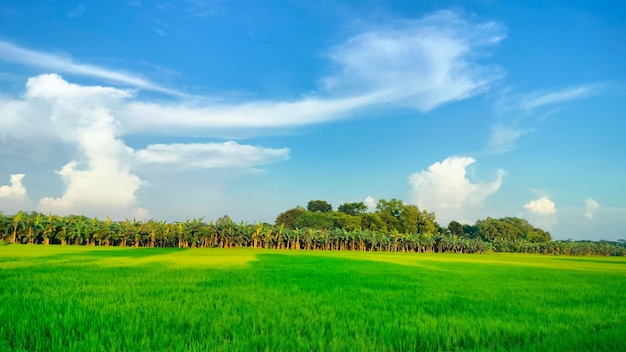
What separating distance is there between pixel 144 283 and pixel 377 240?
60.8 meters

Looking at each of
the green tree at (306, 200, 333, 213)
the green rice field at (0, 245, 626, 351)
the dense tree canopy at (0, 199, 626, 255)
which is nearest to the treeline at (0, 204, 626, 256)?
the dense tree canopy at (0, 199, 626, 255)

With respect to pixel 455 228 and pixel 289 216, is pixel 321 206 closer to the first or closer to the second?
pixel 289 216

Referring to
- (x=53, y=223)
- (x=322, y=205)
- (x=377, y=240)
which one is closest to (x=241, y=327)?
(x=53, y=223)

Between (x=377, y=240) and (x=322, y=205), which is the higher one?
(x=322, y=205)

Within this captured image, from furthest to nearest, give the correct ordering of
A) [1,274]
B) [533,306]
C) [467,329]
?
[1,274] → [533,306] → [467,329]

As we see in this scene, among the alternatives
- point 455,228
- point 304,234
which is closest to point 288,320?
point 304,234

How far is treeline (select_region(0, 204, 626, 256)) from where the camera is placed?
46719 mm

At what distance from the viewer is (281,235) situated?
59125mm

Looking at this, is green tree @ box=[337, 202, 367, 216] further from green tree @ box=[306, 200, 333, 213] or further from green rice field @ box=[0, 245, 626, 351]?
green rice field @ box=[0, 245, 626, 351]

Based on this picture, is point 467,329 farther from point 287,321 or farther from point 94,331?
point 94,331

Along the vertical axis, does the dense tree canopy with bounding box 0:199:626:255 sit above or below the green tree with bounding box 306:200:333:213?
below

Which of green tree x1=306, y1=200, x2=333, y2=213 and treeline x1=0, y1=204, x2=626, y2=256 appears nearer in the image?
treeline x1=0, y1=204, x2=626, y2=256

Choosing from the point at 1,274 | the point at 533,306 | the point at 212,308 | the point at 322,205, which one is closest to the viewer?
the point at 212,308

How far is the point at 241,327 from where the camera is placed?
4.69 meters
